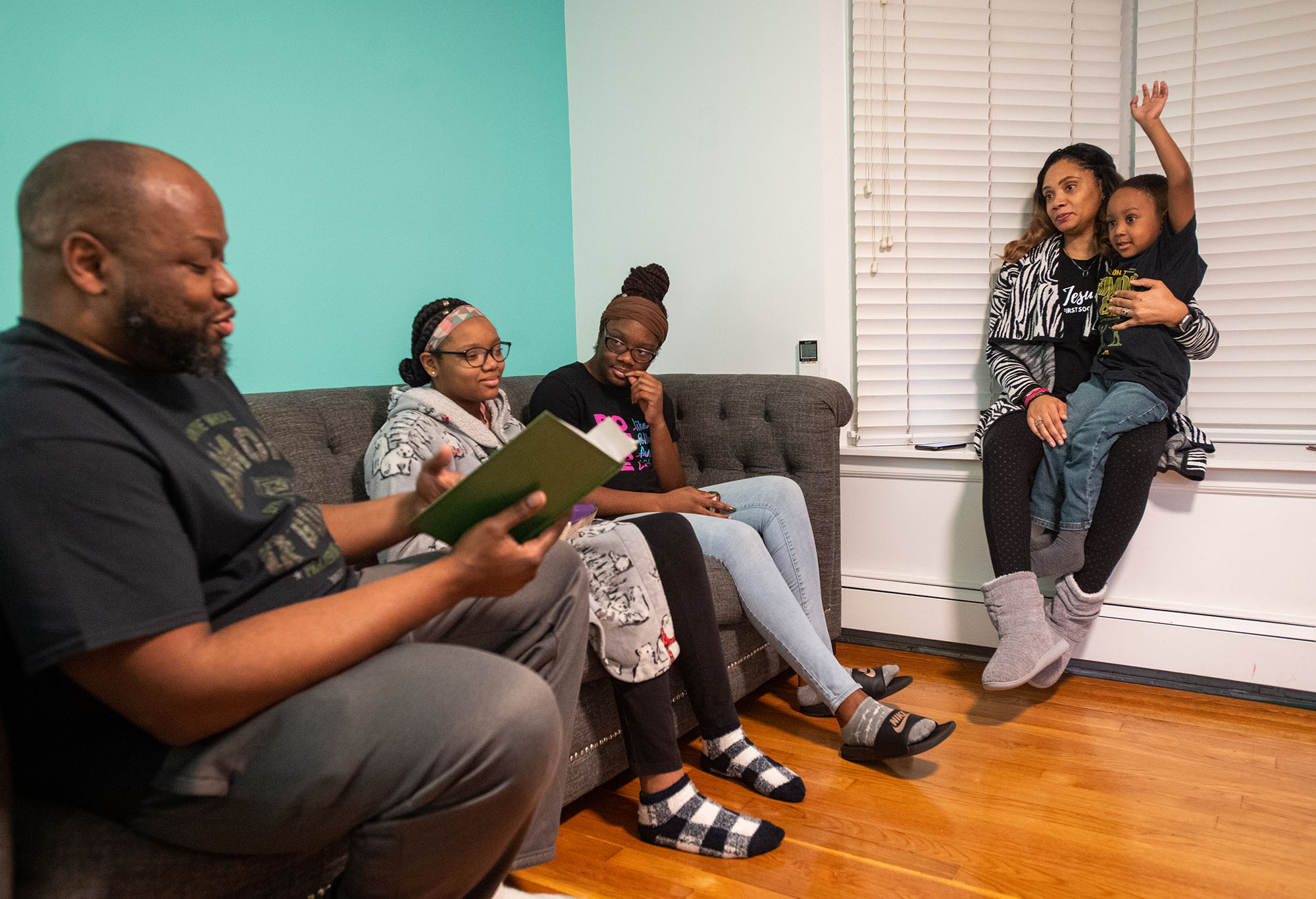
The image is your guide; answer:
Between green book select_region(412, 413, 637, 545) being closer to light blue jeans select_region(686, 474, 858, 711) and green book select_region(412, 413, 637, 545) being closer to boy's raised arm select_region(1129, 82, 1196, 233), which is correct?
light blue jeans select_region(686, 474, 858, 711)

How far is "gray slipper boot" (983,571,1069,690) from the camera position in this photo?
213cm

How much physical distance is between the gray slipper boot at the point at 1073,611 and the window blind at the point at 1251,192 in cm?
72

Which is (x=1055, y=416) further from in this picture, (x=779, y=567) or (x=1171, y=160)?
(x=779, y=567)

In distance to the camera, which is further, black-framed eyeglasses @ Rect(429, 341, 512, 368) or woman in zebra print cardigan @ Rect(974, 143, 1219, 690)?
woman in zebra print cardigan @ Rect(974, 143, 1219, 690)

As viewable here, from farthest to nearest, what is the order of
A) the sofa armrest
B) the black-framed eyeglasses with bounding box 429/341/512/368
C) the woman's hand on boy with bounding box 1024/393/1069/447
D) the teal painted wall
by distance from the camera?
the sofa armrest → the woman's hand on boy with bounding box 1024/393/1069/447 → the black-framed eyeglasses with bounding box 429/341/512/368 → the teal painted wall

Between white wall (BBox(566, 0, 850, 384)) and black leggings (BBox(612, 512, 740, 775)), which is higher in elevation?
white wall (BBox(566, 0, 850, 384))

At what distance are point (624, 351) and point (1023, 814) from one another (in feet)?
4.50

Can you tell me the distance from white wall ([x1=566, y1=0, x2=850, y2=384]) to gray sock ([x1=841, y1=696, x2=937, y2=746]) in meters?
1.25

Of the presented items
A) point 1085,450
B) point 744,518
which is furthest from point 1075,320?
point 744,518

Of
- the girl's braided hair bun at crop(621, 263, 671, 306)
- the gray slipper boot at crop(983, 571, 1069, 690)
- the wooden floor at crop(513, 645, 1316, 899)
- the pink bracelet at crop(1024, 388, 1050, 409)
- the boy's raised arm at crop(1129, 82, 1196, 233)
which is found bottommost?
the wooden floor at crop(513, 645, 1316, 899)

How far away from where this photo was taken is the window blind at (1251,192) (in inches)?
98.3

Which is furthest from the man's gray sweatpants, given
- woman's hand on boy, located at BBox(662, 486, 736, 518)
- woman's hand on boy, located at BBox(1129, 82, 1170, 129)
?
woman's hand on boy, located at BBox(1129, 82, 1170, 129)

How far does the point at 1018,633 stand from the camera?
2.19 m

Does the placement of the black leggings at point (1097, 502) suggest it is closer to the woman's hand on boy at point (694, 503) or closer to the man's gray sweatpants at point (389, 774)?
the woman's hand on boy at point (694, 503)
